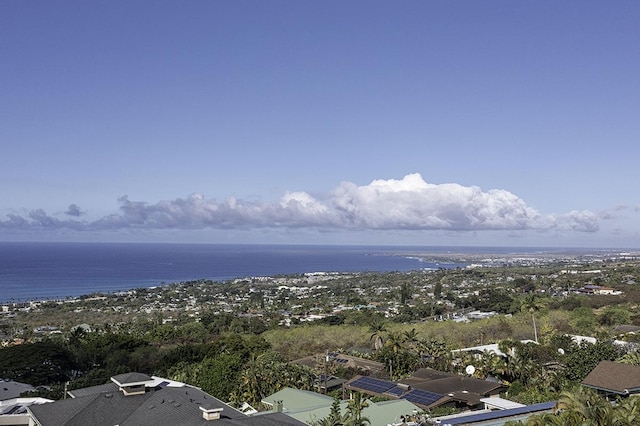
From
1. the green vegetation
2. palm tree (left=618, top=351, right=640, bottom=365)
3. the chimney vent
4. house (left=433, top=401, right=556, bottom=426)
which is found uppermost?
the chimney vent

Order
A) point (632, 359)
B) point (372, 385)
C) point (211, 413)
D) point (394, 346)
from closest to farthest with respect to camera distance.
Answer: point (211, 413), point (372, 385), point (632, 359), point (394, 346)

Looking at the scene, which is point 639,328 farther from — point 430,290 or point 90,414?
point 430,290

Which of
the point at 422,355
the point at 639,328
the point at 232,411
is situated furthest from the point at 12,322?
the point at 639,328

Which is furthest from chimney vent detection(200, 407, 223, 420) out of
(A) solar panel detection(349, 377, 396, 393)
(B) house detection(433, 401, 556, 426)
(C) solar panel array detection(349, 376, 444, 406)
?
(A) solar panel detection(349, 377, 396, 393)

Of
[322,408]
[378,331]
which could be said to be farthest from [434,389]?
[378,331]

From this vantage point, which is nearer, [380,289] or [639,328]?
[639,328]

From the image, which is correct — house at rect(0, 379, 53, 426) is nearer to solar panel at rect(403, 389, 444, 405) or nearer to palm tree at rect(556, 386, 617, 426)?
solar panel at rect(403, 389, 444, 405)

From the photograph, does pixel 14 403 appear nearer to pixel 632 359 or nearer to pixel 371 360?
pixel 371 360
